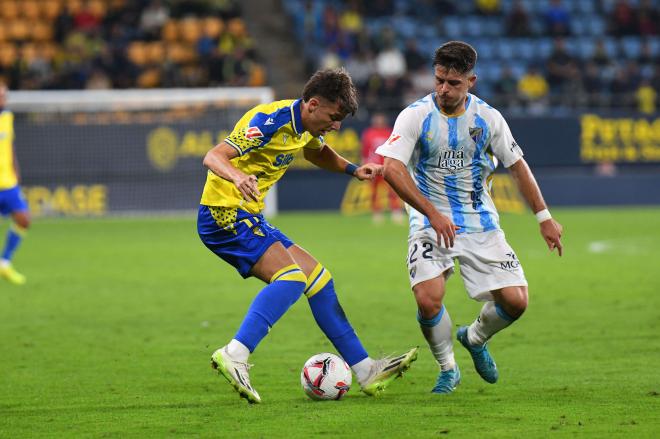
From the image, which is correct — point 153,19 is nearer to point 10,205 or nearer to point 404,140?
point 10,205

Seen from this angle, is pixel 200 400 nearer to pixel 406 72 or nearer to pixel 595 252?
pixel 595 252

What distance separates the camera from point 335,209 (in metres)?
25.4

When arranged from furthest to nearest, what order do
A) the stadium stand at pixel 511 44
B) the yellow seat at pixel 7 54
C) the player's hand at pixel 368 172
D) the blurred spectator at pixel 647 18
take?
the blurred spectator at pixel 647 18 → the yellow seat at pixel 7 54 → the stadium stand at pixel 511 44 → the player's hand at pixel 368 172

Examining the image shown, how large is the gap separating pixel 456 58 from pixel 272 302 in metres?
1.67

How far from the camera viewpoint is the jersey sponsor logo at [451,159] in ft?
22.1

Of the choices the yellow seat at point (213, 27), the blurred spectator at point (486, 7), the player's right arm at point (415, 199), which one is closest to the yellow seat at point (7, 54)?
the yellow seat at point (213, 27)

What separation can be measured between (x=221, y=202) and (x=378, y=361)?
1.28 m

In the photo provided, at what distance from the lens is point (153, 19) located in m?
27.9

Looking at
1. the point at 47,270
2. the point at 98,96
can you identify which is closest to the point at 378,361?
the point at 47,270

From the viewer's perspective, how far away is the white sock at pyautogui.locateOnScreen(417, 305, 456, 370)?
6.74 m

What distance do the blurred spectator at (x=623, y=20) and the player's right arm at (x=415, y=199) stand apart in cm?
2409

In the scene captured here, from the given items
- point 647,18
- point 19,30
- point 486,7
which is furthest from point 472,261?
point 647,18

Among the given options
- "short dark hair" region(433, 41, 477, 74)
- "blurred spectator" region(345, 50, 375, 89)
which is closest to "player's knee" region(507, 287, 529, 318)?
"short dark hair" region(433, 41, 477, 74)

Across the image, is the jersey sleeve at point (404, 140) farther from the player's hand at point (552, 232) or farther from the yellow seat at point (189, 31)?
the yellow seat at point (189, 31)
